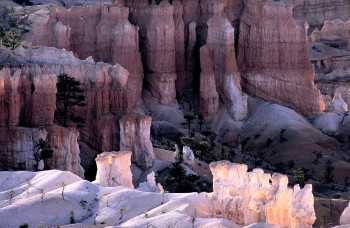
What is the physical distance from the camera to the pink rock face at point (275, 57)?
391ft

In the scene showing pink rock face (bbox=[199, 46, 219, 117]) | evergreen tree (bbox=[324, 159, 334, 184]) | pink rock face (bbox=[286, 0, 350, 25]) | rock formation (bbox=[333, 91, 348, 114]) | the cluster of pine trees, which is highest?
the cluster of pine trees

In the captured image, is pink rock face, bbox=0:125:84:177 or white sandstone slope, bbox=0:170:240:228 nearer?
white sandstone slope, bbox=0:170:240:228

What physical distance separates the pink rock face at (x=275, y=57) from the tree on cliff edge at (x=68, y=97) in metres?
34.6

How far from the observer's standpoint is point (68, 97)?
86188 mm

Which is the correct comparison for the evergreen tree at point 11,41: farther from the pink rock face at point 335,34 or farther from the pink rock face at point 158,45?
the pink rock face at point 335,34

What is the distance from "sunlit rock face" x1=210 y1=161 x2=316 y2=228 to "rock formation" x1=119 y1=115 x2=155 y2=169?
26090 millimetres

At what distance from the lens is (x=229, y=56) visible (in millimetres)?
115938

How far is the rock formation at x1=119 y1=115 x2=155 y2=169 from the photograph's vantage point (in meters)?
88.1

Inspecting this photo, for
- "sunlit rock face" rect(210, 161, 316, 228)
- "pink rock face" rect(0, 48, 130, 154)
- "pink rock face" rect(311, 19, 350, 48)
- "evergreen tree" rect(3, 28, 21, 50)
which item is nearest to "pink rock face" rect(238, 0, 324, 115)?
"evergreen tree" rect(3, 28, 21, 50)

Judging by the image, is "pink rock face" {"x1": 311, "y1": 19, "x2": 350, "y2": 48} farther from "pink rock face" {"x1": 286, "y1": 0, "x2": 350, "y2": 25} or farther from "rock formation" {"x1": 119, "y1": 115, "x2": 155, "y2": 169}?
"rock formation" {"x1": 119, "y1": 115, "x2": 155, "y2": 169}

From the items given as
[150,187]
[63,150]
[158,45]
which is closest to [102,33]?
[158,45]

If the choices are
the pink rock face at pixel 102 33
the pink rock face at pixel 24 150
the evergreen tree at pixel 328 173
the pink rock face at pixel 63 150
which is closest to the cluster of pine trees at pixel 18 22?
the pink rock face at pixel 102 33

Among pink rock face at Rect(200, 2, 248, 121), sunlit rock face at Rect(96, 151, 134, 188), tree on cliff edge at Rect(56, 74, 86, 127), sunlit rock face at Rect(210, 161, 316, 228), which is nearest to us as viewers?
sunlit rock face at Rect(210, 161, 316, 228)

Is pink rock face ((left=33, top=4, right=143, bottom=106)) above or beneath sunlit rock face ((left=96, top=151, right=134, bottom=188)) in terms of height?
above
